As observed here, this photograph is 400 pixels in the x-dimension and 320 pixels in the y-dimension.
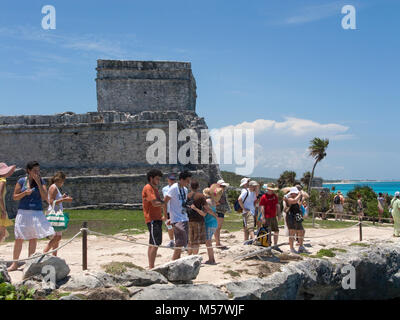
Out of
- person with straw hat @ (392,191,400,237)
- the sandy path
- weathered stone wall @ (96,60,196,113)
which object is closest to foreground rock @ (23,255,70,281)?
the sandy path

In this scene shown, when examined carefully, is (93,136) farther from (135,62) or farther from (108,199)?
(135,62)

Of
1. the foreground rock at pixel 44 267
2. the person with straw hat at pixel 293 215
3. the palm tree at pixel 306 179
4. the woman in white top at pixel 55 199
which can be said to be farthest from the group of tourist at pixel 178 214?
the palm tree at pixel 306 179

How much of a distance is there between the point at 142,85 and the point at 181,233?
784 inches

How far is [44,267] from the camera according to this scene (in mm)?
5922

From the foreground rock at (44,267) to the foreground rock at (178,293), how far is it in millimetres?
1179

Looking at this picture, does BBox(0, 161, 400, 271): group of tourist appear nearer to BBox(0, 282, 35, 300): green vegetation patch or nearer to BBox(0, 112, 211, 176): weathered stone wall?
BBox(0, 282, 35, 300): green vegetation patch

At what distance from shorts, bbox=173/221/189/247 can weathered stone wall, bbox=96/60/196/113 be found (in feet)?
63.7

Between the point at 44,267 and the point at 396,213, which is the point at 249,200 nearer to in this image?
the point at 44,267

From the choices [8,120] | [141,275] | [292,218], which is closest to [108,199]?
[8,120]

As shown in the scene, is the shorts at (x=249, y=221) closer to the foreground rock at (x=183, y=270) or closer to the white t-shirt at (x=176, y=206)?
the white t-shirt at (x=176, y=206)

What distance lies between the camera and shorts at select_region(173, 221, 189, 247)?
7227 mm
